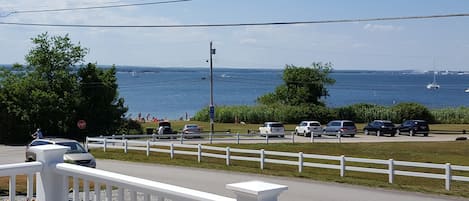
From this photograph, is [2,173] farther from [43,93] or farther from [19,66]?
[19,66]

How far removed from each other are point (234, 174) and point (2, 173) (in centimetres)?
1941

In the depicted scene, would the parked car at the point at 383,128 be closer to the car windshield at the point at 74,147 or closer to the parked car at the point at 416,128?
the parked car at the point at 416,128

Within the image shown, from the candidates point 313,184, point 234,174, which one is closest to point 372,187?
point 313,184

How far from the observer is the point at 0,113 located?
52188 millimetres

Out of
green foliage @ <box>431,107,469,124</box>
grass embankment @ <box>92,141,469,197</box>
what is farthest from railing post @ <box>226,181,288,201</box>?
green foliage @ <box>431,107,469,124</box>

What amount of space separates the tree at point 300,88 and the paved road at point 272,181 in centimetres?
6901

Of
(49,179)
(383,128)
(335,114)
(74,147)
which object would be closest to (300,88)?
(335,114)

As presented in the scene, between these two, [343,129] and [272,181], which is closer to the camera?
[272,181]

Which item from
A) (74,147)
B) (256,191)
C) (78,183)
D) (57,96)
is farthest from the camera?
(57,96)

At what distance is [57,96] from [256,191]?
175ft

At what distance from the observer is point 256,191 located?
371 cm

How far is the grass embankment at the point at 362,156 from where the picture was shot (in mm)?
22047

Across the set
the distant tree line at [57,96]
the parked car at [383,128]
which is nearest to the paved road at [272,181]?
the distant tree line at [57,96]

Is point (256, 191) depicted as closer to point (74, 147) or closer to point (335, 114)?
point (74, 147)
